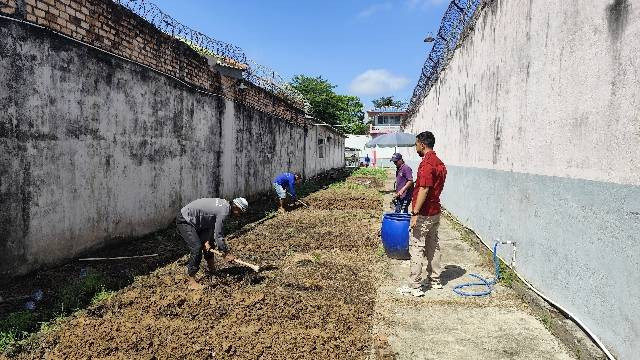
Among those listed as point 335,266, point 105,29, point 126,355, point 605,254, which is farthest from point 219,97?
point 605,254

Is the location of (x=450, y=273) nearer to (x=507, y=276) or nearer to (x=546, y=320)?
(x=507, y=276)

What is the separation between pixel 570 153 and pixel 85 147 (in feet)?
17.8

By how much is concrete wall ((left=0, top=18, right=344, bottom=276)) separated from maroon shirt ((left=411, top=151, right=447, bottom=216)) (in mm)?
4092

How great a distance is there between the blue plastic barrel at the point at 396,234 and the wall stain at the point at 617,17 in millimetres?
3203

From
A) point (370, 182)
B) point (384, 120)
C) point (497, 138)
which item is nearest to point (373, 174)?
point (370, 182)

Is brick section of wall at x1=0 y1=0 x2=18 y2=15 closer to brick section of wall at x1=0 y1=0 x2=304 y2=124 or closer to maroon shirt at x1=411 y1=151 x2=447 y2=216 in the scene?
brick section of wall at x1=0 y1=0 x2=304 y2=124

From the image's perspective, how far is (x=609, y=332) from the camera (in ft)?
10.3

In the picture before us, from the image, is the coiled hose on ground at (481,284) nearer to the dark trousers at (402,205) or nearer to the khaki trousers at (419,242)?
the khaki trousers at (419,242)

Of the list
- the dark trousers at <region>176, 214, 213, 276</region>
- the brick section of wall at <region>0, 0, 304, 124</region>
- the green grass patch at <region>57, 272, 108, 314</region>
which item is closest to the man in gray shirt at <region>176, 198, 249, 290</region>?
the dark trousers at <region>176, 214, 213, 276</region>

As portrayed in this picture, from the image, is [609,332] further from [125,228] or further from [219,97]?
[219,97]

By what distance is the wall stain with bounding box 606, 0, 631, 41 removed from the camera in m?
3.03

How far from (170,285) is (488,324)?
11.0ft

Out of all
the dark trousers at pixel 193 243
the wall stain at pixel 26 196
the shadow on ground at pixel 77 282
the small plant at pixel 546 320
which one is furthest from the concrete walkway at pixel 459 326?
the wall stain at pixel 26 196

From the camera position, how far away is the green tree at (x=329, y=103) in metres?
46.2
